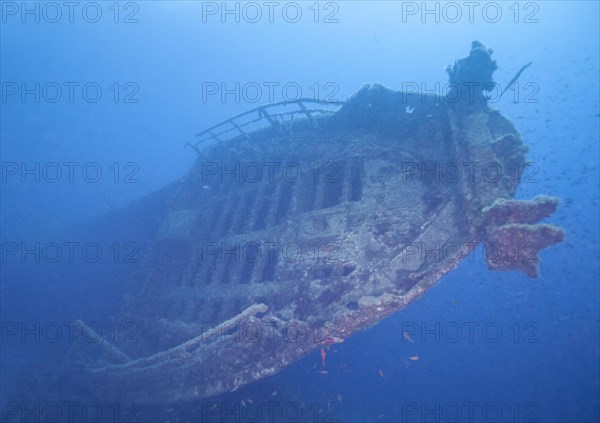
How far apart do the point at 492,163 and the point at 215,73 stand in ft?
329

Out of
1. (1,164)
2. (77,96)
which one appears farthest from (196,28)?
(1,164)

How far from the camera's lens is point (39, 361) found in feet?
44.6

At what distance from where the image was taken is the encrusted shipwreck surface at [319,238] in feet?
18.9

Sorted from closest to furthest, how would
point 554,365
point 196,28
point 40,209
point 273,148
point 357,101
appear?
point 357,101, point 273,148, point 554,365, point 40,209, point 196,28

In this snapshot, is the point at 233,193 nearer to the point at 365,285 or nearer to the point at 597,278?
the point at 365,285

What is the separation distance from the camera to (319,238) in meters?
7.88

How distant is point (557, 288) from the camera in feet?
198

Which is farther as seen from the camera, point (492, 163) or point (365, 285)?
point (365, 285)

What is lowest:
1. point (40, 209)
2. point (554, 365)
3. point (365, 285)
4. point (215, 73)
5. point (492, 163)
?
→ point (554, 365)

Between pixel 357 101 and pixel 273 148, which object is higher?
pixel 357 101

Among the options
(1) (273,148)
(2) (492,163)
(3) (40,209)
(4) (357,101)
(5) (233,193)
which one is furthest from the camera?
(3) (40,209)

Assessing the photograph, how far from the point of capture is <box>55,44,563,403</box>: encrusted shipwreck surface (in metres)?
5.77

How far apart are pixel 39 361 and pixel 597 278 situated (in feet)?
261

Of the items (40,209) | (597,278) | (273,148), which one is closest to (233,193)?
(273,148)
